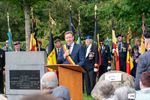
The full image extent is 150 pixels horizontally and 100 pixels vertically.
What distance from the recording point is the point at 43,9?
140 ft

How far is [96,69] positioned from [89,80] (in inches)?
14.5

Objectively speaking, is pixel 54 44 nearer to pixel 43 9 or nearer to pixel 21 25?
pixel 43 9

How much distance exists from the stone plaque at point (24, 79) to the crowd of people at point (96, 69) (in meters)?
0.85

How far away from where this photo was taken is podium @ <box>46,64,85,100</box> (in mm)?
9227

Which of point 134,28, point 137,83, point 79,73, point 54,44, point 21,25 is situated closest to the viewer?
point 137,83

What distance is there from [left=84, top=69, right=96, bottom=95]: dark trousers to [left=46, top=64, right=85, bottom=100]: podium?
4994mm

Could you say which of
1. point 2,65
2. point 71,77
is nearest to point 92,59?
point 2,65

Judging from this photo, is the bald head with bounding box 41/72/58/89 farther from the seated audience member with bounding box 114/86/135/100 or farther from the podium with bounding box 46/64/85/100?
the podium with bounding box 46/64/85/100

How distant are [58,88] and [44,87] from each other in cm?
18

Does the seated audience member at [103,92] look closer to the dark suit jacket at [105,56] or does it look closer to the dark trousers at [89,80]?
the dark trousers at [89,80]

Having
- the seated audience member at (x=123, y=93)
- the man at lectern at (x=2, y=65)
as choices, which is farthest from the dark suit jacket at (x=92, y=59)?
the seated audience member at (x=123, y=93)

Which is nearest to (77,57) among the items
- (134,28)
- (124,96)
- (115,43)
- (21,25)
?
(115,43)

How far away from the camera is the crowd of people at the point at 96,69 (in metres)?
6.20

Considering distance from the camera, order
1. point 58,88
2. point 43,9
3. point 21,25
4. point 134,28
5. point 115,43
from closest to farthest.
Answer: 1. point 58,88
2. point 115,43
3. point 134,28
4. point 43,9
5. point 21,25
